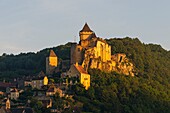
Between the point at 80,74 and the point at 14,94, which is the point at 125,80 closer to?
the point at 80,74

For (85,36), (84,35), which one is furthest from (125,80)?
(84,35)

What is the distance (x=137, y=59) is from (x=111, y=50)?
20.6 feet

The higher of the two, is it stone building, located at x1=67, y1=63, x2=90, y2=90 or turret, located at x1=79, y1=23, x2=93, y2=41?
turret, located at x1=79, y1=23, x2=93, y2=41

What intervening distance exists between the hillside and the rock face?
1481 mm

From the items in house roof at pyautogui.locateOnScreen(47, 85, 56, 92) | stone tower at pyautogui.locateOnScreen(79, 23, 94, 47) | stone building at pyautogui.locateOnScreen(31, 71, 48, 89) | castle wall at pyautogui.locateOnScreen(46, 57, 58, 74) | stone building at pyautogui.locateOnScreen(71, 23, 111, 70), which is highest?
stone tower at pyautogui.locateOnScreen(79, 23, 94, 47)

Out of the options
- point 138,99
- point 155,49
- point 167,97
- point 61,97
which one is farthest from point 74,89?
point 155,49

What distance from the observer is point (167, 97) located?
375ft

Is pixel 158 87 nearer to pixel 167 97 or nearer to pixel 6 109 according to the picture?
pixel 167 97

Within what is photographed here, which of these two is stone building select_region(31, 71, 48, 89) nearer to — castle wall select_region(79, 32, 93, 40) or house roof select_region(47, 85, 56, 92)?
house roof select_region(47, 85, 56, 92)

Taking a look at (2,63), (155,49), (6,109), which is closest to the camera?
(6,109)

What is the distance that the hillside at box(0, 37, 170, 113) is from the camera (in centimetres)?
10138

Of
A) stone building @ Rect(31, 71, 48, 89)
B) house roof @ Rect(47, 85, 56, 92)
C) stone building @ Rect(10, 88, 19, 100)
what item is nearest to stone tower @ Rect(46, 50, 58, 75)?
stone building @ Rect(31, 71, 48, 89)

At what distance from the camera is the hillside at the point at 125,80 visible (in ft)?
333

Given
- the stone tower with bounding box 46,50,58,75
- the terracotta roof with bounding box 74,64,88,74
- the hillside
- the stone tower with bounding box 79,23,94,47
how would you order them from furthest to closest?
the stone tower with bounding box 79,23,94,47 → the stone tower with bounding box 46,50,58,75 → the terracotta roof with bounding box 74,64,88,74 → the hillside
